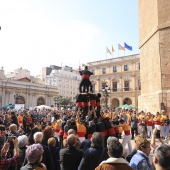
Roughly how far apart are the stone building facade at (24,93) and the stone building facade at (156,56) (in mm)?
38118

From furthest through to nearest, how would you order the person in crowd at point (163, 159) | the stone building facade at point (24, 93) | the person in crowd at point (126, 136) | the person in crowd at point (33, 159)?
1. the stone building facade at point (24, 93)
2. the person in crowd at point (126, 136)
3. the person in crowd at point (33, 159)
4. the person in crowd at point (163, 159)

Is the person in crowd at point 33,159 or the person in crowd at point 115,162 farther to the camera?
the person in crowd at point 33,159

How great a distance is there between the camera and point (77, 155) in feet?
13.5

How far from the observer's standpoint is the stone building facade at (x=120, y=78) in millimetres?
49463

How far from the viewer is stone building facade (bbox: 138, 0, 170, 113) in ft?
44.3

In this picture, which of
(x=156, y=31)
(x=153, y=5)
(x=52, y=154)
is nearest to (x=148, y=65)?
(x=156, y=31)

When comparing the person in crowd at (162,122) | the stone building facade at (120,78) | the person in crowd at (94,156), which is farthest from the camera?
the stone building facade at (120,78)

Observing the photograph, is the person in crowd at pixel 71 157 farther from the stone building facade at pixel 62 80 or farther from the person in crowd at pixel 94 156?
the stone building facade at pixel 62 80

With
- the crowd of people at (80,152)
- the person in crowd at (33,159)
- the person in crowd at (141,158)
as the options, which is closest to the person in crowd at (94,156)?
the crowd of people at (80,152)

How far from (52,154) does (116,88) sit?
4872cm

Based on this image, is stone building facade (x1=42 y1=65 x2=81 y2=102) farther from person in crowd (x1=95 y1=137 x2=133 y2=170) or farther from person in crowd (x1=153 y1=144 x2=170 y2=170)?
person in crowd (x1=153 y1=144 x2=170 y2=170)

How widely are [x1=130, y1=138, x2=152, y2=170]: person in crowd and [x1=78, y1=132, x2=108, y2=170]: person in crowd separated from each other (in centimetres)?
68

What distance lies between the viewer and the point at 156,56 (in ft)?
47.2

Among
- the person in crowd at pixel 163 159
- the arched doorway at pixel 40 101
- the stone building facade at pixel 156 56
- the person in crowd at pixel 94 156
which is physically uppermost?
the stone building facade at pixel 156 56
